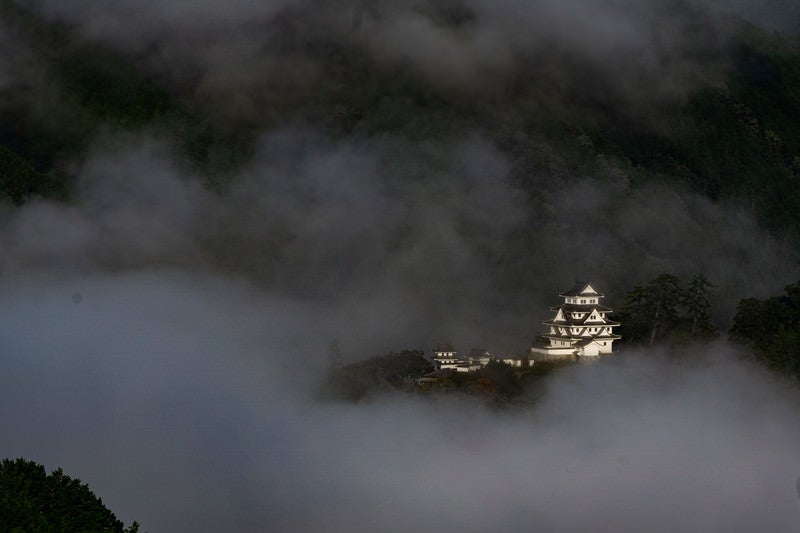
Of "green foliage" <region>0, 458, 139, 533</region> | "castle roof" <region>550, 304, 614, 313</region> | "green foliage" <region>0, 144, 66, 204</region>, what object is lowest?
"green foliage" <region>0, 458, 139, 533</region>

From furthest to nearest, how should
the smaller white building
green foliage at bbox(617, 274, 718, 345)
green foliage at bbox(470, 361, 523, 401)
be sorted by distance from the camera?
green foliage at bbox(617, 274, 718, 345) < the smaller white building < green foliage at bbox(470, 361, 523, 401)

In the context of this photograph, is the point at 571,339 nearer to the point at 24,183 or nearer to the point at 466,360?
the point at 466,360

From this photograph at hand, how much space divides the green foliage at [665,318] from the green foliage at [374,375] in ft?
44.3

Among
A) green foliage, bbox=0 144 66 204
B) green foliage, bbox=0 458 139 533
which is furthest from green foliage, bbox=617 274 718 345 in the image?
green foliage, bbox=0 144 66 204

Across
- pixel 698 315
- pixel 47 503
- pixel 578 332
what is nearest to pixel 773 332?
pixel 698 315

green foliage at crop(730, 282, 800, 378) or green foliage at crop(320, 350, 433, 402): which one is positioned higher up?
green foliage at crop(320, 350, 433, 402)

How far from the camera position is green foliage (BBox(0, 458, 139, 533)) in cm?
3969

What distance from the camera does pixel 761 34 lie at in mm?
167750

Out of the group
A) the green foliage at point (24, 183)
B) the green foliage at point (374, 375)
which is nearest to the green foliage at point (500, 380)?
the green foliage at point (374, 375)

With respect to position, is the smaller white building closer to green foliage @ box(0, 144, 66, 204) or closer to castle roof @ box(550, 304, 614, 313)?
castle roof @ box(550, 304, 614, 313)

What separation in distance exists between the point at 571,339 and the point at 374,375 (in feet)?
55.1

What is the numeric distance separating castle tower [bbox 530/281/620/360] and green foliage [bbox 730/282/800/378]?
29.0 ft

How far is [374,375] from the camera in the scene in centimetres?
8719

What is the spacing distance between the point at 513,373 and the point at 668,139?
7440 centimetres
